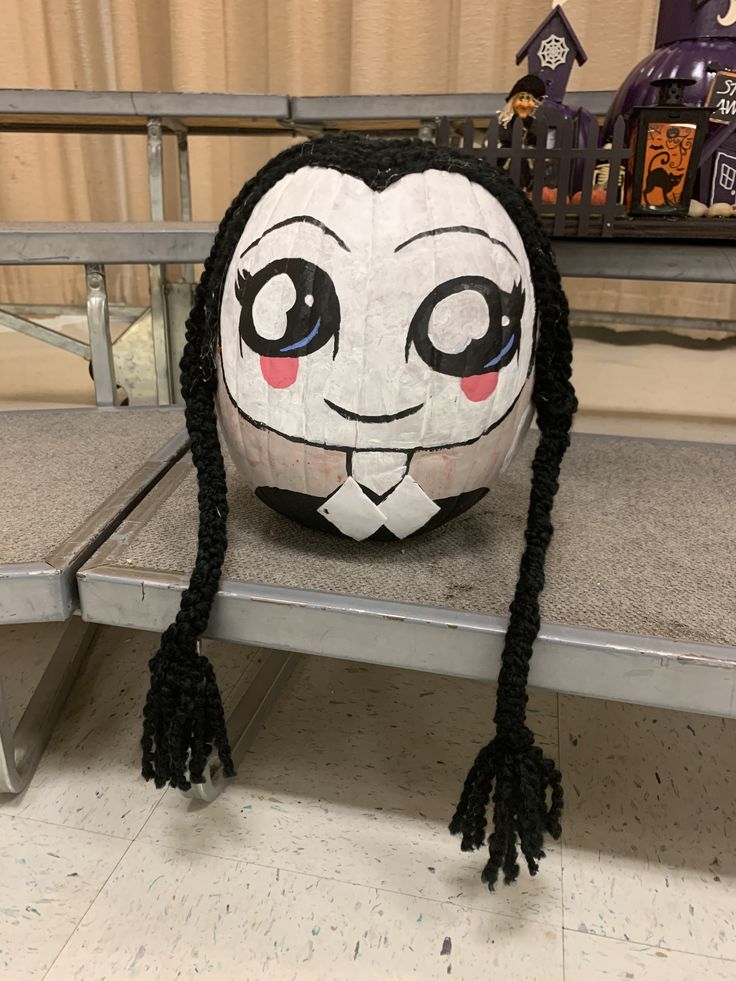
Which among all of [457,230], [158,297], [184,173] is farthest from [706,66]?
[184,173]

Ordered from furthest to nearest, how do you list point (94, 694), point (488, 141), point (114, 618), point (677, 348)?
1. point (677, 348)
2. point (94, 694)
3. point (488, 141)
4. point (114, 618)

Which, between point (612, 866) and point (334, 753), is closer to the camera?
point (612, 866)

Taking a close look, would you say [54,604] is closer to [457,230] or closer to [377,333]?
[377,333]

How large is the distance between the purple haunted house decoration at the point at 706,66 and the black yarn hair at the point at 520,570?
43 centimetres

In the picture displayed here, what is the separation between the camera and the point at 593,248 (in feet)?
3.65

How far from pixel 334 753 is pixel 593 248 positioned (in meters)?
0.77

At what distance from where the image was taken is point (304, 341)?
740mm

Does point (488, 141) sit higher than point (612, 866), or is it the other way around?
point (488, 141)

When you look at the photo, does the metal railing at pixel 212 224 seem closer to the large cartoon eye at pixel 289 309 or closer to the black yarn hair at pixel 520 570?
the black yarn hair at pixel 520 570

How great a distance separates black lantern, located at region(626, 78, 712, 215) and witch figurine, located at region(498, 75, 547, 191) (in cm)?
13

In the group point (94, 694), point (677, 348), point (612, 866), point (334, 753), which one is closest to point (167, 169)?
point (677, 348)

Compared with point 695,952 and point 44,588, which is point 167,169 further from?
point 695,952

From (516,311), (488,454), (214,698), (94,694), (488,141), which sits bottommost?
(94,694)

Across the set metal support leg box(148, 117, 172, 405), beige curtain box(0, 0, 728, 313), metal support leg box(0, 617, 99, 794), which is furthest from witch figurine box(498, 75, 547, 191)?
beige curtain box(0, 0, 728, 313)
